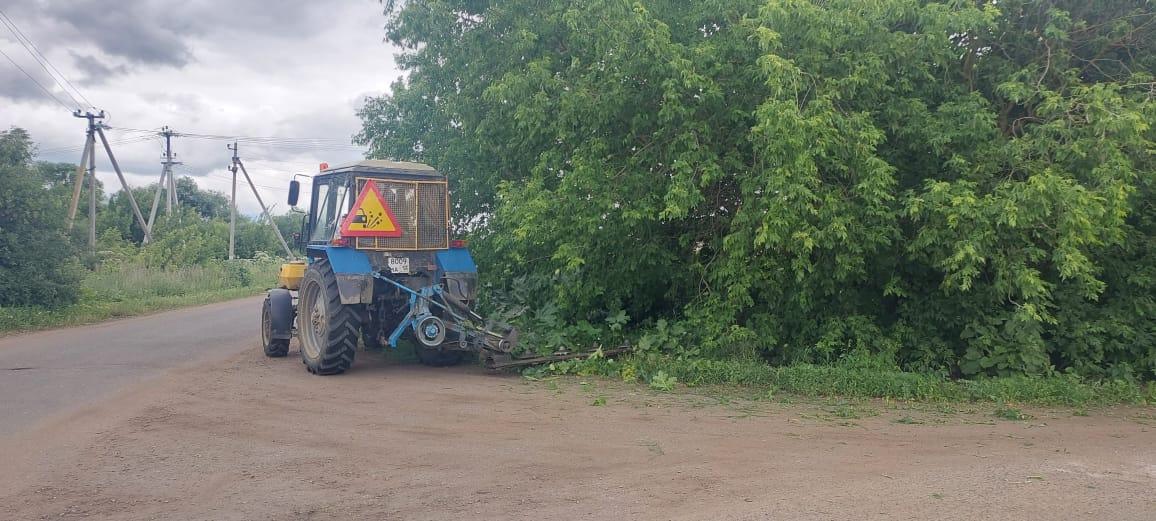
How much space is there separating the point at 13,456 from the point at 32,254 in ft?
45.8

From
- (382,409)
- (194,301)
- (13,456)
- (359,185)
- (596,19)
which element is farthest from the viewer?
(194,301)

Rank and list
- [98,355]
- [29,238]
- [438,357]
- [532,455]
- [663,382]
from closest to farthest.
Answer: [532,455]
[663,382]
[438,357]
[98,355]
[29,238]

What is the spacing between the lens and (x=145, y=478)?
227 inches

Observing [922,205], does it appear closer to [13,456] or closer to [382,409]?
[382,409]

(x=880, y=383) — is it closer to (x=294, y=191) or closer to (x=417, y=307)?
(x=417, y=307)

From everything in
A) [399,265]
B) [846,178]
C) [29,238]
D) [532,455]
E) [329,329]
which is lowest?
[532,455]

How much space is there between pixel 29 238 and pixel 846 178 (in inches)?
686

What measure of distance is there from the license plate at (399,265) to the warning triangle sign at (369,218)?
34 centimetres

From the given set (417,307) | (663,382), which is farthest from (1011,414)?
(417,307)

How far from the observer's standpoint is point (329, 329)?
1025 cm

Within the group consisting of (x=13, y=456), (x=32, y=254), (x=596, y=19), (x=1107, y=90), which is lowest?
(x=13, y=456)

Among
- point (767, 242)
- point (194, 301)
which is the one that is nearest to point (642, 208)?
point (767, 242)

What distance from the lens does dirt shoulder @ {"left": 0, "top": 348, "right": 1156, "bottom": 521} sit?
5.07 metres

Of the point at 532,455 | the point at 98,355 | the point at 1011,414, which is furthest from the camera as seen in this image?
the point at 98,355
